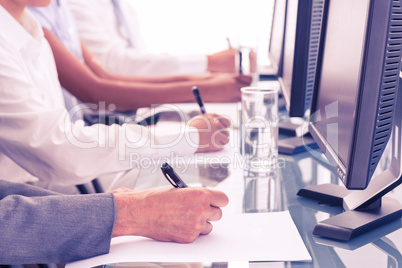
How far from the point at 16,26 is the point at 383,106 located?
1.13 m

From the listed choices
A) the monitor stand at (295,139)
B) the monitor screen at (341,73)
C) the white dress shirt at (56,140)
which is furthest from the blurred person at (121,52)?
the monitor screen at (341,73)

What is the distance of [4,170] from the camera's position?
4.21 feet

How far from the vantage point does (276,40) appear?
69.8 inches

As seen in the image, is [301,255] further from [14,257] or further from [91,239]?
[14,257]

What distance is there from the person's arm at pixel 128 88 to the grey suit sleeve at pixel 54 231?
119cm

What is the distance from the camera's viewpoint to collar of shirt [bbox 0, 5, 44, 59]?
134cm

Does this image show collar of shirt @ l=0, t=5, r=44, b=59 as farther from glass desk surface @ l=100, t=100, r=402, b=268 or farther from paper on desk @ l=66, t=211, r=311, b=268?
paper on desk @ l=66, t=211, r=311, b=268

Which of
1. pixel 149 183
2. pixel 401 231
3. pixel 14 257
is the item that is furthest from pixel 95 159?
pixel 401 231

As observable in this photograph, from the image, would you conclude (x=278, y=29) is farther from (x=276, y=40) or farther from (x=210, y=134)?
(x=210, y=134)

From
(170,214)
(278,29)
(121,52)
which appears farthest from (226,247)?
(121,52)

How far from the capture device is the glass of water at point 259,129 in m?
1.17

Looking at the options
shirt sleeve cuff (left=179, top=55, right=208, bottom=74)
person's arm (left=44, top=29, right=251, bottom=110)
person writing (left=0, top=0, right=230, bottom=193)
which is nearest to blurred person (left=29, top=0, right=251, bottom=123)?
person's arm (left=44, top=29, right=251, bottom=110)

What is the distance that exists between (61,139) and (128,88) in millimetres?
852

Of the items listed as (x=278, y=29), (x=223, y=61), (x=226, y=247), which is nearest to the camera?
(x=226, y=247)
